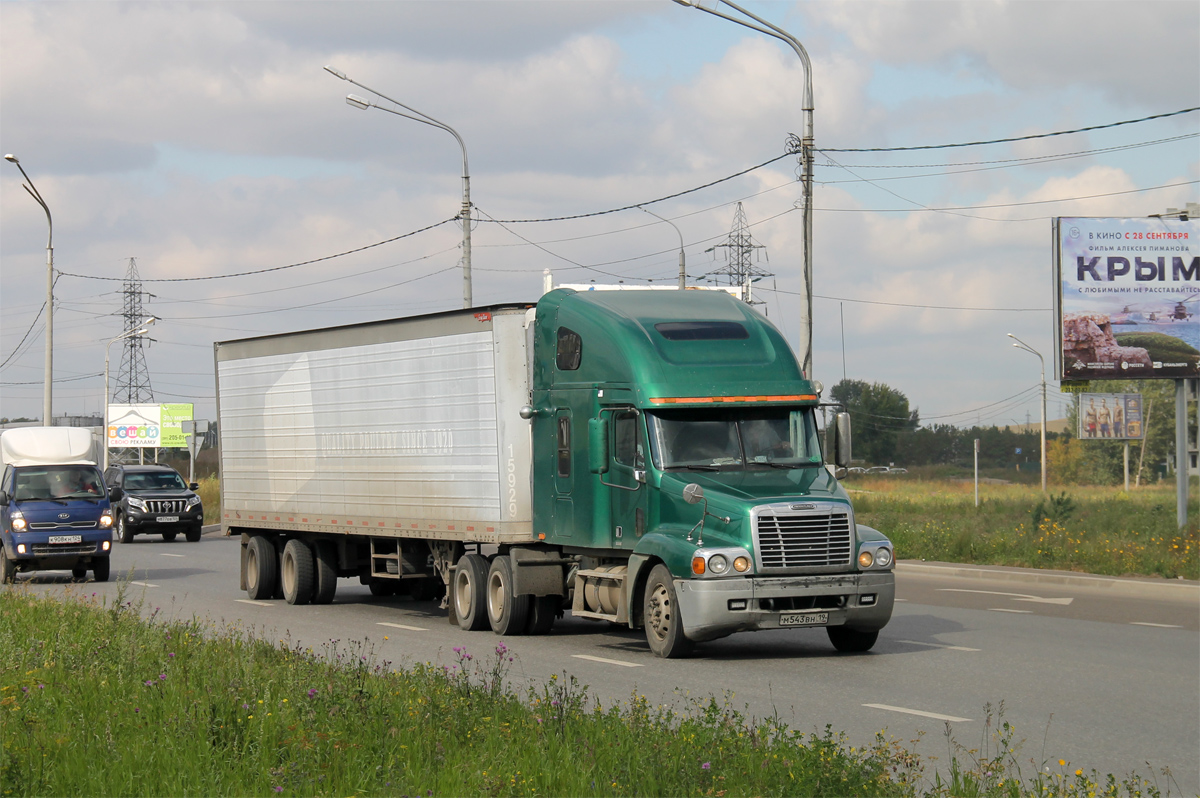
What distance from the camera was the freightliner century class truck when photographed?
13.0 meters

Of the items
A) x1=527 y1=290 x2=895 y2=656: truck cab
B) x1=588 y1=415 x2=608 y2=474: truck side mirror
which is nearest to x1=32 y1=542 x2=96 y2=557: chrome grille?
x1=527 y1=290 x2=895 y2=656: truck cab

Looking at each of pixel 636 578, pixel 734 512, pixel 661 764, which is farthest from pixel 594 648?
pixel 661 764

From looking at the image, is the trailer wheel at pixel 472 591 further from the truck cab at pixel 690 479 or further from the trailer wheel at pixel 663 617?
the trailer wheel at pixel 663 617

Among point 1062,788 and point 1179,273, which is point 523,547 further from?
point 1179,273

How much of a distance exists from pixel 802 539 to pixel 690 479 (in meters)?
1.29

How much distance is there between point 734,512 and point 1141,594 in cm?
1107

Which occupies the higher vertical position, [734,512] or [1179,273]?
[1179,273]

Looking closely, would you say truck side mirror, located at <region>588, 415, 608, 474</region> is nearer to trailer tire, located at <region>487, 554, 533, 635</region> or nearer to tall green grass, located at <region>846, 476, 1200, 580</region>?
trailer tire, located at <region>487, 554, 533, 635</region>

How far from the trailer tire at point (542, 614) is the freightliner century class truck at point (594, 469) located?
0.02 metres

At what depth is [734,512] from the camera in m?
12.9

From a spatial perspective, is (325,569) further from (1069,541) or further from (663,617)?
(1069,541)

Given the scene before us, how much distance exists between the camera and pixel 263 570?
20.6 m

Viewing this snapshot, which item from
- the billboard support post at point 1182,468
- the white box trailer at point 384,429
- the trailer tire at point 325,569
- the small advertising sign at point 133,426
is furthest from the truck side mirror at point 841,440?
the small advertising sign at point 133,426

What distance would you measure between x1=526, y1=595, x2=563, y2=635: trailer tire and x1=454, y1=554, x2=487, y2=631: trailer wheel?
691 millimetres
